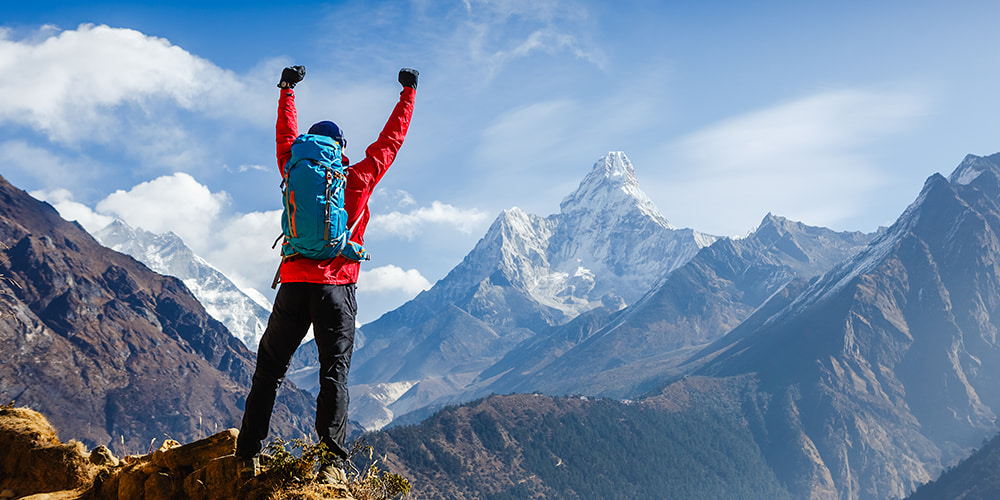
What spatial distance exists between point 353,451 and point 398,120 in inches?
151

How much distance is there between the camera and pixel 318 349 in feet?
23.8

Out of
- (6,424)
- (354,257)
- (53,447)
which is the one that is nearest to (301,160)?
(354,257)

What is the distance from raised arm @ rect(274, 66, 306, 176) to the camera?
7992 mm

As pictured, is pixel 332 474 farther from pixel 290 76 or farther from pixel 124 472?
pixel 290 76

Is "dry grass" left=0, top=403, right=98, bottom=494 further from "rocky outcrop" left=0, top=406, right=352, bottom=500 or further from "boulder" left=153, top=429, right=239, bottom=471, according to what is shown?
"boulder" left=153, top=429, right=239, bottom=471

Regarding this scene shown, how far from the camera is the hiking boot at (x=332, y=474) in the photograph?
274 inches

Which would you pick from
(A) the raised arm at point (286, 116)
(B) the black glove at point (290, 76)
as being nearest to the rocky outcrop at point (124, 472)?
(A) the raised arm at point (286, 116)

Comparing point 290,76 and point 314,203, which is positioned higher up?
point 290,76

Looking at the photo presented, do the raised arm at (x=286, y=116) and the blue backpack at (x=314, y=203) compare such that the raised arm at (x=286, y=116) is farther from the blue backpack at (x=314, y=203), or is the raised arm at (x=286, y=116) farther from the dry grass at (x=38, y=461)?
the dry grass at (x=38, y=461)

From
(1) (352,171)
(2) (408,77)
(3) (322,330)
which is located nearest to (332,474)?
(3) (322,330)

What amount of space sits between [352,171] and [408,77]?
1.56 metres

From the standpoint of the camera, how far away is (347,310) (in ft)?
24.8

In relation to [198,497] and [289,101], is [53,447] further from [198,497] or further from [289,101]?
[289,101]

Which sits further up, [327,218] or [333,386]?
[327,218]
